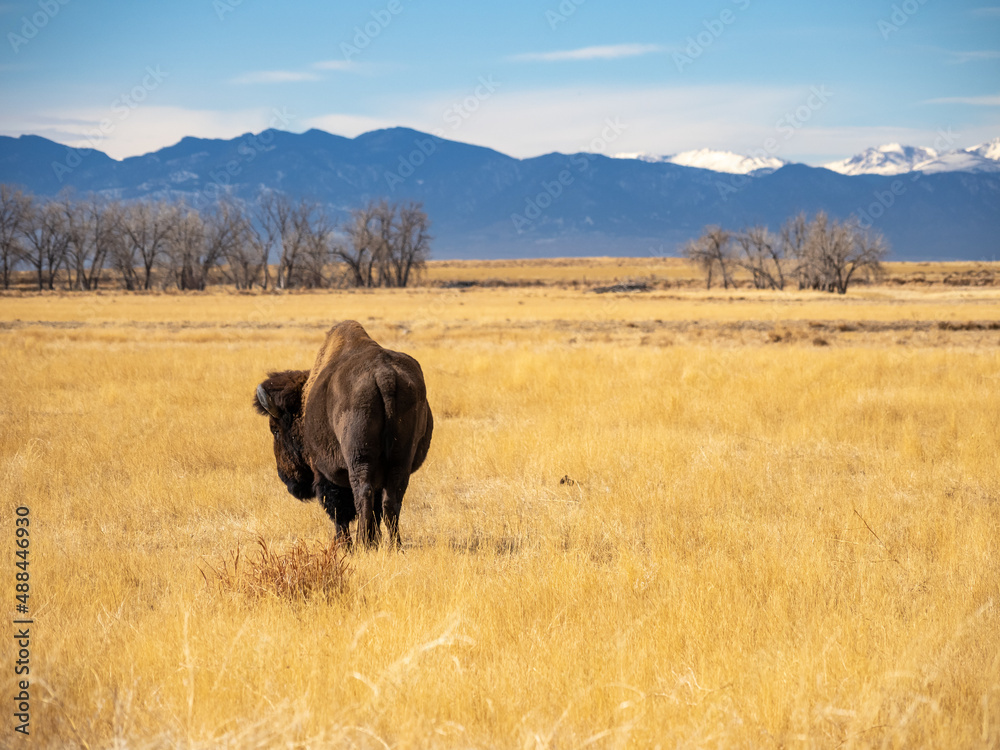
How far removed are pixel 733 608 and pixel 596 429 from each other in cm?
593

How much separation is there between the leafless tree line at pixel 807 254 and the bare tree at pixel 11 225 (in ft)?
261

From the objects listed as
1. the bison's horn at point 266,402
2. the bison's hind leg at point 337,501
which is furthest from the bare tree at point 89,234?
the bison's hind leg at point 337,501

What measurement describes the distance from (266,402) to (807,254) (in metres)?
78.8

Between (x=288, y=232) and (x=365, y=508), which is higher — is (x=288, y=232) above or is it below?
above

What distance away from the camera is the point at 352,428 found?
5074 millimetres

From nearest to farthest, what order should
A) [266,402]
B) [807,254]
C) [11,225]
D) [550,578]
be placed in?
[550,578] < [266,402] < [807,254] < [11,225]

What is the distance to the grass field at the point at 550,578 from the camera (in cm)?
322

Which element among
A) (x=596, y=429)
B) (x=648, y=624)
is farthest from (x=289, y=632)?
(x=596, y=429)

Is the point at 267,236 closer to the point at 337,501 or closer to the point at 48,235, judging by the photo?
the point at 48,235

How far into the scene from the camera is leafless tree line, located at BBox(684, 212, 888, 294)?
71.3 m

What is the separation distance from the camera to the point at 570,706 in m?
3.20

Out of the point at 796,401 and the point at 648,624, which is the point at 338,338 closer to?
the point at 648,624

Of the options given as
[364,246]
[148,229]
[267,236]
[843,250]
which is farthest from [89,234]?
[843,250]

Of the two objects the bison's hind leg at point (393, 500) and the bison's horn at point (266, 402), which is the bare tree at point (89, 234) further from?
the bison's hind leg at point (393, 500)
